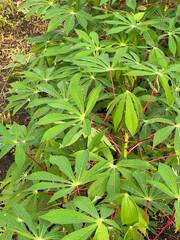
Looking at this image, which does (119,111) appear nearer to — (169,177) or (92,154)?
(92,154)

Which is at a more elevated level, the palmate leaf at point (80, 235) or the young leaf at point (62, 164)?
the young leaf at point (62, 164)

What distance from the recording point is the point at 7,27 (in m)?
3.86

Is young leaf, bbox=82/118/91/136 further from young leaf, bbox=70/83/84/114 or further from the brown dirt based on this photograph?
the brown dirt

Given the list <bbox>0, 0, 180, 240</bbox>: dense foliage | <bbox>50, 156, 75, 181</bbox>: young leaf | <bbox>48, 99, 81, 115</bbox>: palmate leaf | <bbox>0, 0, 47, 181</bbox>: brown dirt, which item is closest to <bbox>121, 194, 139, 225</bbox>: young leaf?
<bbox>0, 0, 180, 240</bbox>: dense foliage

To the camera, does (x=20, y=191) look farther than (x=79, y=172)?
Yes

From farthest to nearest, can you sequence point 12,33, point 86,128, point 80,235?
1. point 12,33
2. point 86,128
3. point 80,235

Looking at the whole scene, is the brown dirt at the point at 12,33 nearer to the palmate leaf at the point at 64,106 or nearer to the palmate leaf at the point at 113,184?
the palmate leaf at the point at 64,106

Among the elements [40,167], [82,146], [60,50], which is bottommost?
[40,167]

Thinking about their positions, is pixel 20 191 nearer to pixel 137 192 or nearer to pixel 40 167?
pixel 40 167

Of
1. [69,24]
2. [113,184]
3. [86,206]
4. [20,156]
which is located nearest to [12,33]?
[69,24]

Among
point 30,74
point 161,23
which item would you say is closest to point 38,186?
point 30,74

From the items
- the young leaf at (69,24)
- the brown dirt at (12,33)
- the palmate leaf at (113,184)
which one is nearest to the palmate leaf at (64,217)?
the palmate leaf at (113,184)

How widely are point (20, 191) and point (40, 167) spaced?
18cm

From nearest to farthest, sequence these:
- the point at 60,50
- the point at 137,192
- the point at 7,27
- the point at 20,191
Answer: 1. the point at 137,192
2. the point at 20,191
3. the point at 60,50
4. the point at 7,27
